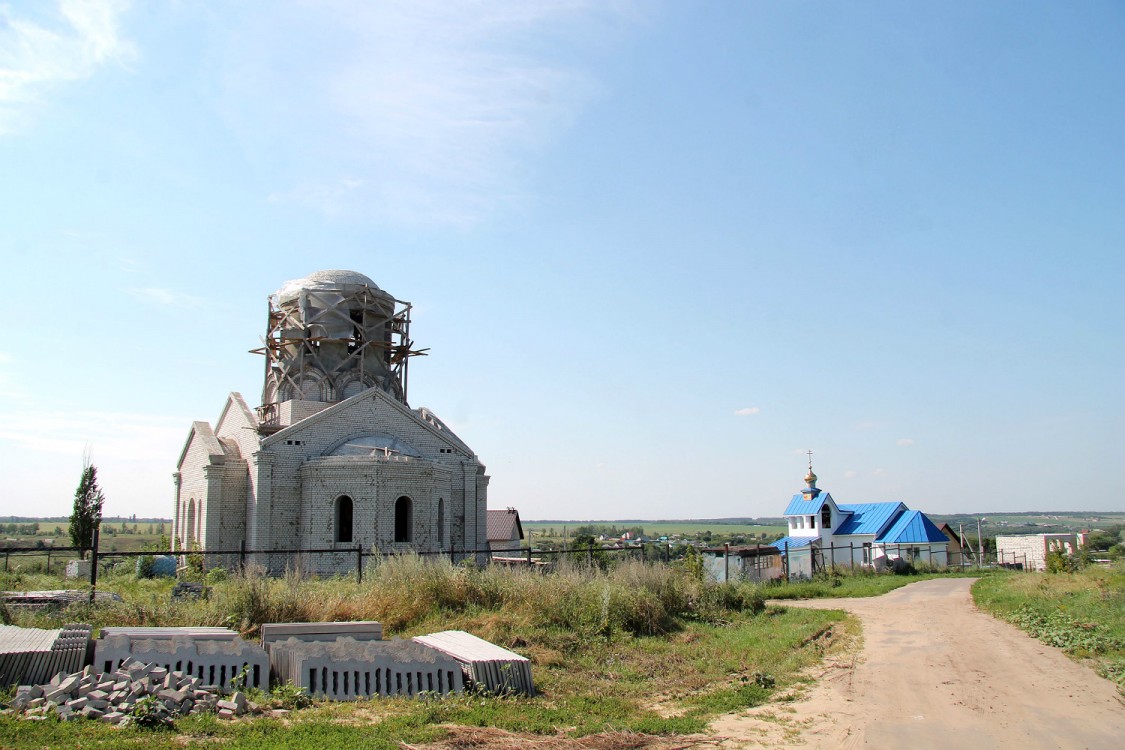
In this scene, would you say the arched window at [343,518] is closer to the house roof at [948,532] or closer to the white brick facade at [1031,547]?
the white brick facade at [1031,547]

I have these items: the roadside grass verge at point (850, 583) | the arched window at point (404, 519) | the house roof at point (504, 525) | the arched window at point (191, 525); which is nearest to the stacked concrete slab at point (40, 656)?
the arched window at point (404, 519)

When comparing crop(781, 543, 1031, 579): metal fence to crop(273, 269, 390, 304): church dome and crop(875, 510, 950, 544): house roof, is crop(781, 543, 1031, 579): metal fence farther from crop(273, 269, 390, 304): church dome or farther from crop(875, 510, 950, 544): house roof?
crop(273, 269, 390, 304): church dome

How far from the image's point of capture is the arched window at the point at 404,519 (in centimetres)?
2484

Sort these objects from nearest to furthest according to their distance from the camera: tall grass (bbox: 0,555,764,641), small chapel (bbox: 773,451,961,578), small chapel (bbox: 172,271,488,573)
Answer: tall grass (bbox: 0,555,764,641)
small chapel (bbox: 172,271,488,573)
small chapel (bbox: 773,451,961,578)

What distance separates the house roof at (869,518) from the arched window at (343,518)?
3016 cm

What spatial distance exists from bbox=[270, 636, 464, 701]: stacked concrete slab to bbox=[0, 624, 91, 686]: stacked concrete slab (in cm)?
211

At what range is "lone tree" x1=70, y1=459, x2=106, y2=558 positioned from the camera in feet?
135

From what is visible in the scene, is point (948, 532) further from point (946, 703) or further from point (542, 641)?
point (946, 703)

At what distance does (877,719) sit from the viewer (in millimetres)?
8812

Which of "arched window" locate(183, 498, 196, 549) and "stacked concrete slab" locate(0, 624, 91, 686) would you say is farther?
"arched window" locate(183, 498, 196, 549)

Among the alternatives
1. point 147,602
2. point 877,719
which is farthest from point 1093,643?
point 147,602

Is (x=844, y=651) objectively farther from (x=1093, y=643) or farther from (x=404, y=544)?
(x=404, y=544)

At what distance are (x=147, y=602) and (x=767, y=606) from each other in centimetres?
1311

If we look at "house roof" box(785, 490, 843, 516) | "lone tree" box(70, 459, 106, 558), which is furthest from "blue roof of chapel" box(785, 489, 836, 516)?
"lone tree" box(70, 459, 106, 558)
